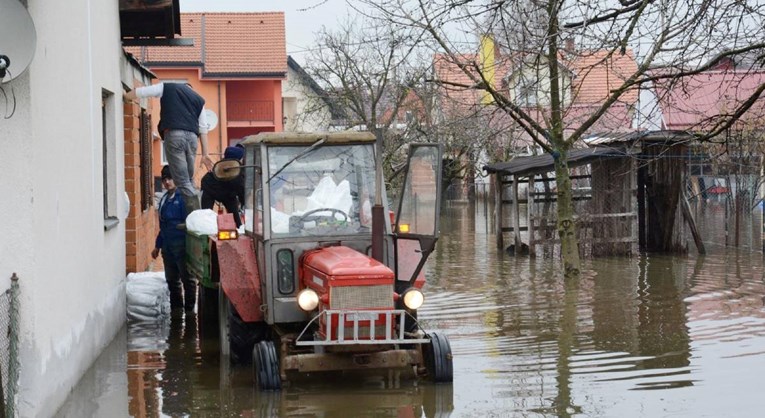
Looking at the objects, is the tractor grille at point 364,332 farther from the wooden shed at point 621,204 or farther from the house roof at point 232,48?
the house roof at point 232,48

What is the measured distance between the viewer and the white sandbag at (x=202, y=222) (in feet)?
43.1

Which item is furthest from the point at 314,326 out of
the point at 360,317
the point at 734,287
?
the point at 734,287

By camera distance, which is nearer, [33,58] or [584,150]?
[33,58]

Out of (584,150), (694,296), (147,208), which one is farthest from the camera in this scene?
(584,150)

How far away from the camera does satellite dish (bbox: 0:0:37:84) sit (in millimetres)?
7406

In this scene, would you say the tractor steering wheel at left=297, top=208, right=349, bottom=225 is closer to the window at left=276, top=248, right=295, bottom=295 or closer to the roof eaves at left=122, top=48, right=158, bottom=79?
the window at left=276, top=248, right=295, bottom=295

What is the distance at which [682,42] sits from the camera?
29.5 ft

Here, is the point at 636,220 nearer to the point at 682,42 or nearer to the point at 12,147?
the point at 682,42

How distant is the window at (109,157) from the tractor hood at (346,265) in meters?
4.31

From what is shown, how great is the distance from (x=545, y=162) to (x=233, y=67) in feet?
92.4

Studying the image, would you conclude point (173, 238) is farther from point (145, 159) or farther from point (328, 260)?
point (328, 260)

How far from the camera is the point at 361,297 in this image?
30.6 ft

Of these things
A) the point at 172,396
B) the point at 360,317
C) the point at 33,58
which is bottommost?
the point at 172,396

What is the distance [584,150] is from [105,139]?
42.0 ft
